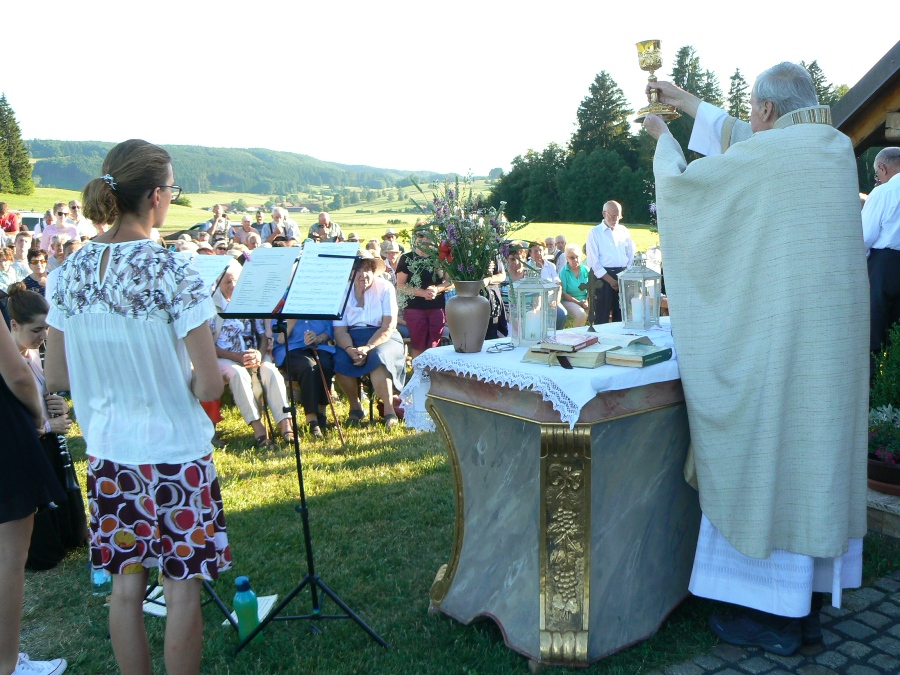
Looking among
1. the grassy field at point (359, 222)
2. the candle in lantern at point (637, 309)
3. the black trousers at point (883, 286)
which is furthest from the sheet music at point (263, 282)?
the grassy field at point (359, 222)

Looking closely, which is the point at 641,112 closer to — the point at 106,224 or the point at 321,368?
the point at 106,224

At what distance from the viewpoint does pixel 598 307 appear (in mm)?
11188

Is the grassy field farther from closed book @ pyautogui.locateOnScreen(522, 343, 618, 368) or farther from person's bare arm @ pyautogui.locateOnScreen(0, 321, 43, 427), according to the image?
person's bare arm @ pyautogui.locateOnScreen(0, 321, 43, 427)

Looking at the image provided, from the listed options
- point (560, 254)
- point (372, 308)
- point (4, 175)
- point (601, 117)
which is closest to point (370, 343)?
point (372, 308)

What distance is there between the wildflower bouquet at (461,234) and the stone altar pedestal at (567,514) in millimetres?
469

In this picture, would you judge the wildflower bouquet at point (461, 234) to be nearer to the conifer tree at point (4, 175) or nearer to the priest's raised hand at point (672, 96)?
the priest's raised hand at point (672, 96)

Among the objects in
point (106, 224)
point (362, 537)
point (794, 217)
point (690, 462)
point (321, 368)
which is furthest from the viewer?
point (321, 368)

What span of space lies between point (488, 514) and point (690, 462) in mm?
843

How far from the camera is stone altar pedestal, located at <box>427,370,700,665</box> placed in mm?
2727

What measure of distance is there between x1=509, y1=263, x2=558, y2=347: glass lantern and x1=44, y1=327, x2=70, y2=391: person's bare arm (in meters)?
1.73

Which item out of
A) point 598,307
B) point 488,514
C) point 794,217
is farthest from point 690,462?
point 598,307

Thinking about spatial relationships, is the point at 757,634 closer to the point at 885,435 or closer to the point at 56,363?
the point at 885,435

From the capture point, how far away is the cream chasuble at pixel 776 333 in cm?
263

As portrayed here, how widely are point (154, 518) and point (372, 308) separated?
4.70 metres
